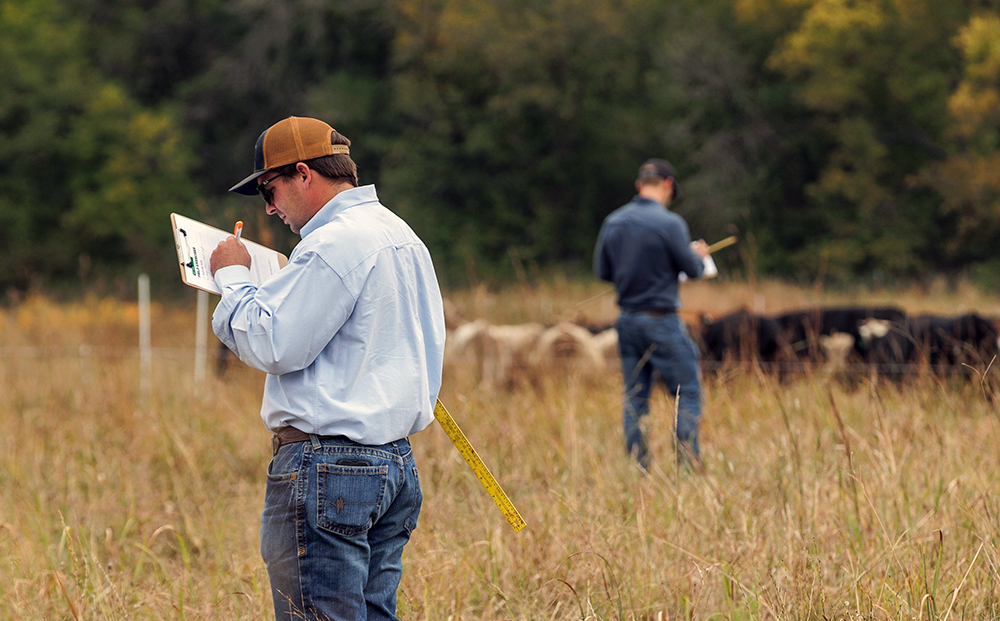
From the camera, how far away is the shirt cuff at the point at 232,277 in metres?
2.54

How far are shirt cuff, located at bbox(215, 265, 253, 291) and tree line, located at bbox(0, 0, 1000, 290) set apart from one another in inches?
912

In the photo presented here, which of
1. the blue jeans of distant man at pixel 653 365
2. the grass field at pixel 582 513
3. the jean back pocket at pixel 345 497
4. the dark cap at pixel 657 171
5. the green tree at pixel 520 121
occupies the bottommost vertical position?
the grass field at pixel 582 513

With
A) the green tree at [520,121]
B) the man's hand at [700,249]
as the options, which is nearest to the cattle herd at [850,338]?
→ the man's hand at [700,249]

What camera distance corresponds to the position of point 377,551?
8.93ft

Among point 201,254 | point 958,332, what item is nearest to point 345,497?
point 201,254

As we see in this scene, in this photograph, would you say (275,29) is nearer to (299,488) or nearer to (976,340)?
(976,340)

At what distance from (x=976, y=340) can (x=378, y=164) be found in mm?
24200

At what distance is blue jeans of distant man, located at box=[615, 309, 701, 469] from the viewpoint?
18.5 ft

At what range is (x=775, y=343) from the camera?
9.63 m

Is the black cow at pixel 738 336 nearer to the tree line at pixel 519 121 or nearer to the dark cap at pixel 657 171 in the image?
the dark cap at pixel 657 171

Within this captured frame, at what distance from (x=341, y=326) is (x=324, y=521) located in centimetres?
47

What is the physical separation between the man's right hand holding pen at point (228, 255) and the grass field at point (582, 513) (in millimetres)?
1051

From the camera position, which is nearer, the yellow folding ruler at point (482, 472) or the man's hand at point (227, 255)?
the man's hand at point (227, 255)

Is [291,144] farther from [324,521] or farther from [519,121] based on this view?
[519,121]
